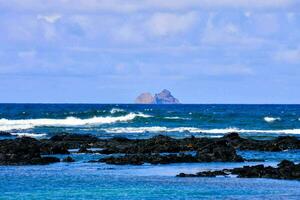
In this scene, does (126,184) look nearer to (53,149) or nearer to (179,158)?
(179,158)

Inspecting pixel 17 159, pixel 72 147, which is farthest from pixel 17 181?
pixel 72 147

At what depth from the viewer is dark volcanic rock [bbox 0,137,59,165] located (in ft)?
123

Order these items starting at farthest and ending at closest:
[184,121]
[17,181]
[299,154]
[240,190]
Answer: [184,121] < [299,154] < [17,181] < [240,190]

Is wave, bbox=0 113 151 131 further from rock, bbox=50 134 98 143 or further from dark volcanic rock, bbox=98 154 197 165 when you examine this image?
dark volcanic rock, bbox=98 154 197 165

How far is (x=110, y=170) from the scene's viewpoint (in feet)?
113

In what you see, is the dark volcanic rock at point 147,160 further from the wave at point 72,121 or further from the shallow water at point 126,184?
the wave at point 72,121

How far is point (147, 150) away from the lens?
43.9 m

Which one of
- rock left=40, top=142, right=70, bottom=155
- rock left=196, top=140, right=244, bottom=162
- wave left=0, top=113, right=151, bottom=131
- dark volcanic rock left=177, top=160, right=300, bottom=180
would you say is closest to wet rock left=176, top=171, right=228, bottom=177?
dark volcanic rock left=177, top=160, right=300, bottom=180

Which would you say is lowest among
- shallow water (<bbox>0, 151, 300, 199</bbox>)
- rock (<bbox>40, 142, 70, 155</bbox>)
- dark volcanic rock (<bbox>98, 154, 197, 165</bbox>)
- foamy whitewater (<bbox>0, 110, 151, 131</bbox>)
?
shallow water (<bbox>0, 151, 300, 199</bbox>)

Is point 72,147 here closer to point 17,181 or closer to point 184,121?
point 17,181

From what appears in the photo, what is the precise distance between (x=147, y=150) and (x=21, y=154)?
26.1 feet

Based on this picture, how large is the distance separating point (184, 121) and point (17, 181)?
200 feet

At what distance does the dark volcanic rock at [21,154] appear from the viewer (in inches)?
1471

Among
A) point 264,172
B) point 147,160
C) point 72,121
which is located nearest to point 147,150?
point 147,160
